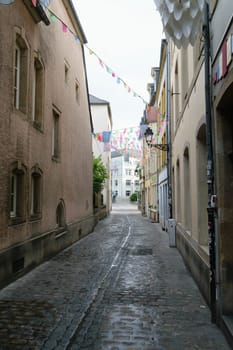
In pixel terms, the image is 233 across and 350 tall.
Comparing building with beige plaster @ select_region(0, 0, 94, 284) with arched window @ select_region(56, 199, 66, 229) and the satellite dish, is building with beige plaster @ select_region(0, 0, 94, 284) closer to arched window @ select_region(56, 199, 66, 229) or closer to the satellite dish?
arched window @ select_region(56, 199, 66, 229)

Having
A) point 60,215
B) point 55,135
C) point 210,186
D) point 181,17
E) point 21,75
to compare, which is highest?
point 21,75

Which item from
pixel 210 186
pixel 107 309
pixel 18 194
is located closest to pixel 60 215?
pixel 18 194

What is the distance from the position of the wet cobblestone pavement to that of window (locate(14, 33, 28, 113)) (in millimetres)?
4277

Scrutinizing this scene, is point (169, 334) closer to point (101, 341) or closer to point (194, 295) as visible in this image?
Answer: point (101, 341)

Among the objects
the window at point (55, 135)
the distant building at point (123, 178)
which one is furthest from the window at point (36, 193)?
the distant building at point (123, 178)

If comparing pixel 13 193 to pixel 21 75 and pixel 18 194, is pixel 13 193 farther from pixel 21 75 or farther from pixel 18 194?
pixel 21 75

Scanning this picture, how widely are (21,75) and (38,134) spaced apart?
1.78 meters

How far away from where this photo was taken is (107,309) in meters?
5.91

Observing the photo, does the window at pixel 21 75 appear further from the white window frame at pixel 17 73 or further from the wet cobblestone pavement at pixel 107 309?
the wet cobblestone pavement at pixel 107 309

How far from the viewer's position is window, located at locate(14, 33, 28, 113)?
8.85 metres

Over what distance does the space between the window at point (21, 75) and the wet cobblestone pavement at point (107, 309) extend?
4277mm

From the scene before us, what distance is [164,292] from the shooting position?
6.96 meters

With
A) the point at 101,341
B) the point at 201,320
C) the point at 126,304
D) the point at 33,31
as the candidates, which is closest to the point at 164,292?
the point at 126,304

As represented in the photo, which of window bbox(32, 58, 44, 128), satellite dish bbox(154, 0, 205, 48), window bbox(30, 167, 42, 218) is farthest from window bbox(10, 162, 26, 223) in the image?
satellite dish bbox(154, 0, 205, 48)
